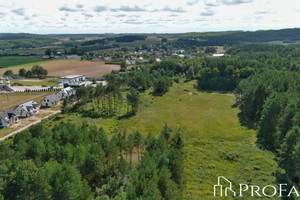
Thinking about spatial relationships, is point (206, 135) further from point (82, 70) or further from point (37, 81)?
point (82, 70)

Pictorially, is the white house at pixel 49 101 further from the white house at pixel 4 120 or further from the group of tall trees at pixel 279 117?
the group of tall trees at pixel 279 117

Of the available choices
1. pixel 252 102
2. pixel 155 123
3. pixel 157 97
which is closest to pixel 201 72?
pixel 157 97

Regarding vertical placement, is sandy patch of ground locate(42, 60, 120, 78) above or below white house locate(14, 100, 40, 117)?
above

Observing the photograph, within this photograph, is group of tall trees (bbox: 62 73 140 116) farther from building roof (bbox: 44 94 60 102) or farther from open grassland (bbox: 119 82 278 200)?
building roof (bbox: 44 94 60 102)

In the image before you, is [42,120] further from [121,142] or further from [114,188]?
[114,188]

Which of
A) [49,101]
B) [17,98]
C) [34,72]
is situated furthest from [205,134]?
[34,72]

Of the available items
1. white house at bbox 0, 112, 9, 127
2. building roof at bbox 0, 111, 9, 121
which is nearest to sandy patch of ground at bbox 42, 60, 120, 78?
building roof at bbox 0, 111, 9, 121
